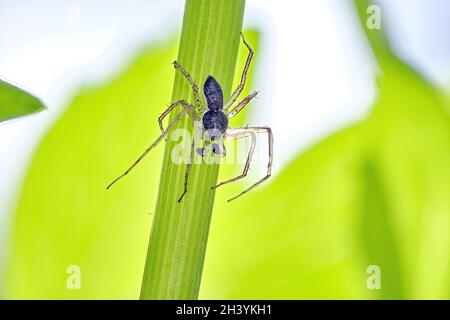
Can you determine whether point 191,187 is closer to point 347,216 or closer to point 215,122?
point 215,122

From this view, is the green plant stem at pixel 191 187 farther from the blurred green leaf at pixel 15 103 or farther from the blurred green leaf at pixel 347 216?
the blurred green leaf at pixel 347 216

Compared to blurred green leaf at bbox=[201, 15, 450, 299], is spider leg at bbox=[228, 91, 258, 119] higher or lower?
higher

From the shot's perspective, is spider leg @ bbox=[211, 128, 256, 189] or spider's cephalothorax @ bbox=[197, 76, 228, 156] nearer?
spider's cephalothorax @ bbox=[197, 76, 228, 156]

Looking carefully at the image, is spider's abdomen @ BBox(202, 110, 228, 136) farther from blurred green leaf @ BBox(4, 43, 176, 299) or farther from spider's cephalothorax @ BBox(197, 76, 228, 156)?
blurred green leaf @ BBox(4, 43, 176, 299)

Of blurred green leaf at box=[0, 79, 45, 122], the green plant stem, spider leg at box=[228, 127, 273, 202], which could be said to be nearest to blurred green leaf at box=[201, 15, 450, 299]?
spider leg at box=[228, 127, 273, 202]

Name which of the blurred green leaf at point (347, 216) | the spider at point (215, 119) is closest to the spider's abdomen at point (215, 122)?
the spider at point (215, 119)
